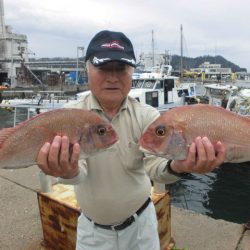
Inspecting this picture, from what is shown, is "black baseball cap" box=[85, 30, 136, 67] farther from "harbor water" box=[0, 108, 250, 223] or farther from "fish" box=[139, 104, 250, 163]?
"harbor water" box=[0, 108, 250, 223]

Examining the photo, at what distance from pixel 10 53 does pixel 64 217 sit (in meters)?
74.1

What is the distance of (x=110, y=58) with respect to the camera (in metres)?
2.13

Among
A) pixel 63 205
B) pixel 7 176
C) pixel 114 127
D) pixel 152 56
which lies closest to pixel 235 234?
pixel 63 205

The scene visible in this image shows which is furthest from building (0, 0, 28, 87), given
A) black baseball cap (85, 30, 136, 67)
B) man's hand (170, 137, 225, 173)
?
man's hand (170, 137, 225, 173)

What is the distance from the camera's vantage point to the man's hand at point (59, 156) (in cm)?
196

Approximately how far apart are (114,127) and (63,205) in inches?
60.9

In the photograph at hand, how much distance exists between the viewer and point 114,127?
2.33m

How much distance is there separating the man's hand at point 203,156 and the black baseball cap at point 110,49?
26.9 inches

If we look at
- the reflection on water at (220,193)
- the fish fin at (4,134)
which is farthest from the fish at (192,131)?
the reflection on water at (220,193)

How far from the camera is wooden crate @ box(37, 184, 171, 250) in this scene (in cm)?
350

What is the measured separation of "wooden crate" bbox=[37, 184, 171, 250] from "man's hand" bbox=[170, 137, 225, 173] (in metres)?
1.53

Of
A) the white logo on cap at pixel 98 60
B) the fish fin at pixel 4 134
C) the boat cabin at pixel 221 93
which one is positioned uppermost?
the white logo on cap at pixel 98 60

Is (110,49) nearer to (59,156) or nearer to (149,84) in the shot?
(59,156)

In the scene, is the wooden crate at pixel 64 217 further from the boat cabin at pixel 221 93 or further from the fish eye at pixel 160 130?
the boat cabin at pixel 221 93
